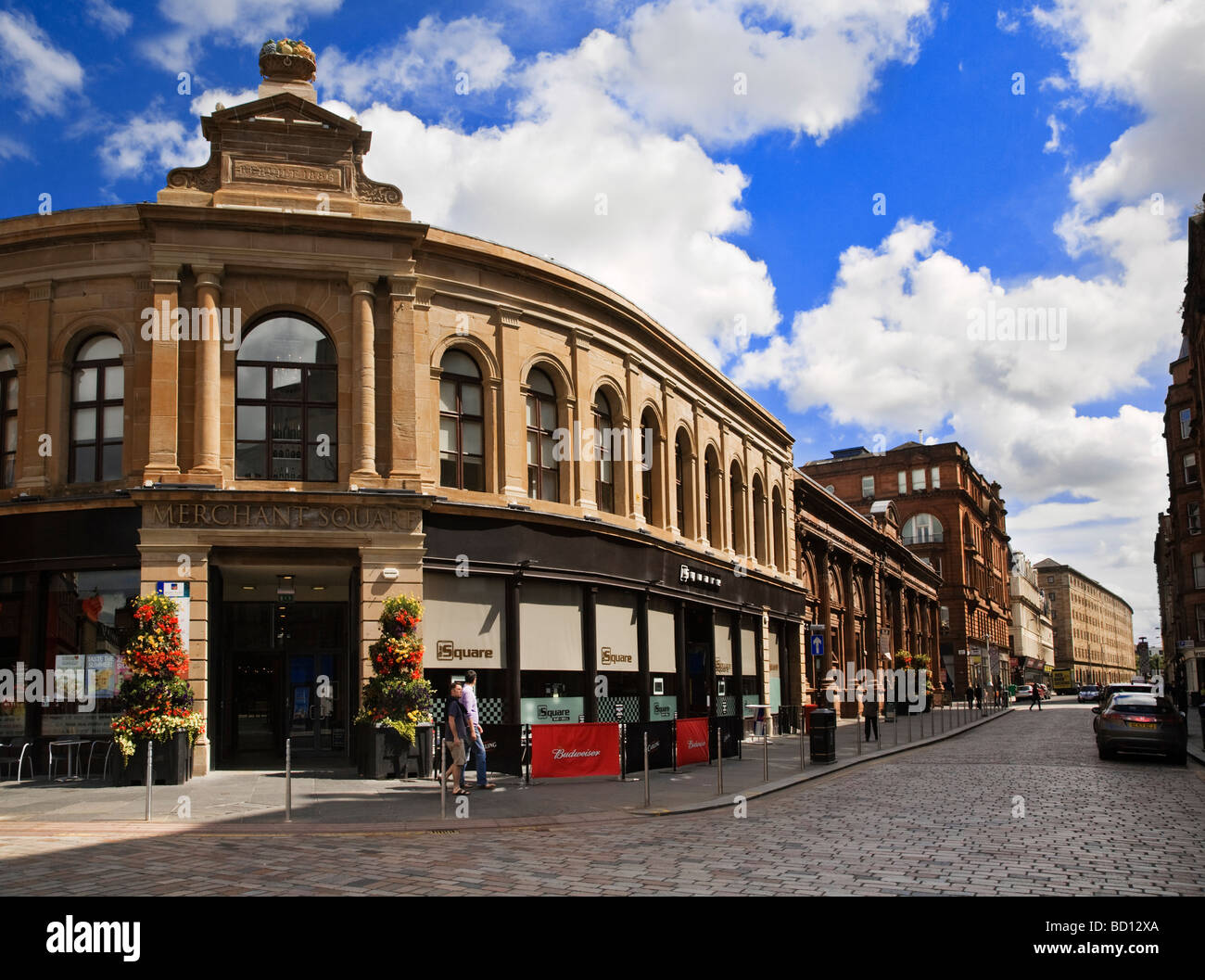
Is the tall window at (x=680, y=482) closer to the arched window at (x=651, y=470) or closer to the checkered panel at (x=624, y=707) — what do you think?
the arched window at (x=651, y=470)

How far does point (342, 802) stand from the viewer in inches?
642

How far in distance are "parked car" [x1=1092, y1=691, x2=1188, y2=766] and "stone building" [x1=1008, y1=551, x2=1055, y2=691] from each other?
9573 centimetres

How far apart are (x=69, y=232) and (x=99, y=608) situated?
773 centimetres

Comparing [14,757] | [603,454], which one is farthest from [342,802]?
[603,454]

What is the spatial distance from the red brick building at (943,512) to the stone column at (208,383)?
75.2 m

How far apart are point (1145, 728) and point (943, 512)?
7167cm

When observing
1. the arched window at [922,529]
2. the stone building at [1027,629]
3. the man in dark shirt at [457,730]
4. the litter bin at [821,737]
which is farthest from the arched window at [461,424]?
the stone building at [1027,629]

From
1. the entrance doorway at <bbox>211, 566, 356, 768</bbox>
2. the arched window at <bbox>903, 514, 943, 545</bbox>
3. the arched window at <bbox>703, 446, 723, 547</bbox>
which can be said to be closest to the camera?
the entrance doorway at <bbox>211, 566, 356, 768</bbox>

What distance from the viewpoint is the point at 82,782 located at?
18719 millimetres

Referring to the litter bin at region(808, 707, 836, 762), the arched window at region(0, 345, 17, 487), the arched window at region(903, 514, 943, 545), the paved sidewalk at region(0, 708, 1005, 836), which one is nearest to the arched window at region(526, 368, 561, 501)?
the paved sidewalk at region(0, 708, 1005, 836)

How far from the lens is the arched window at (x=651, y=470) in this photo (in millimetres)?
31297

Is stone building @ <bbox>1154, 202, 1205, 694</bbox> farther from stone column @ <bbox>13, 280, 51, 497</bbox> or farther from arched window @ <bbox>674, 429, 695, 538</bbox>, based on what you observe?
stone column @ <bbox>13, 280, 51, 497</bbox>

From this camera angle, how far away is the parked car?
2434cm

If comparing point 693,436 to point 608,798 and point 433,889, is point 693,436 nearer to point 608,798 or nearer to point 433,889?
point 608,798
